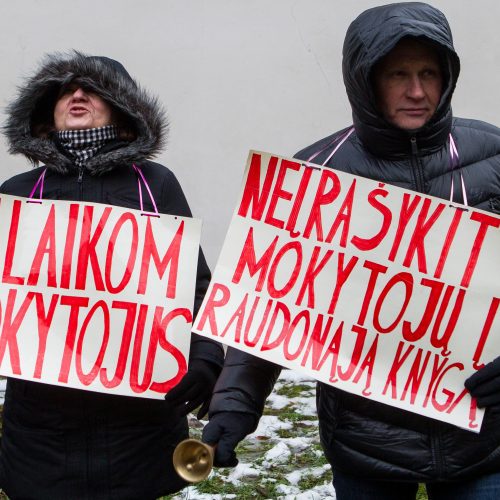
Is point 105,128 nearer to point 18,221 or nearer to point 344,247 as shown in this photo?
point 18,221

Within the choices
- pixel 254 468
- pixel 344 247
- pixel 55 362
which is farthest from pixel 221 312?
pixel 254 468

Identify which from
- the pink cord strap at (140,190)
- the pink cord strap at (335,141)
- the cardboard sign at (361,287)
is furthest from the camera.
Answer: the pink cord strap at (140,190)

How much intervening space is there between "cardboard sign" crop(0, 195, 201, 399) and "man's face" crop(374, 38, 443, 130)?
62 centimetres

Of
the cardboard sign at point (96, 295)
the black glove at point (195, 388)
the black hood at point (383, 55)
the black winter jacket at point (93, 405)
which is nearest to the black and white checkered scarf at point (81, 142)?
the black winter jacket at point (93, 405)

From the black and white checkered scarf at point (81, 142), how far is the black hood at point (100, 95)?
0.03m

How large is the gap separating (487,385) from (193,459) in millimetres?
642

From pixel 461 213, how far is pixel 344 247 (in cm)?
27

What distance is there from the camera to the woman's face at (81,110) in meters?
2.49

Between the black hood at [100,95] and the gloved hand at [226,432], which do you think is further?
the black hood at [100,95]

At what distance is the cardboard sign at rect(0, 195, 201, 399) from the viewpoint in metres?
2.34

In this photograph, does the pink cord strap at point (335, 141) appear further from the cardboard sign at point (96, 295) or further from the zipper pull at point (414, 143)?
the cardboard sign at point (96, 295)

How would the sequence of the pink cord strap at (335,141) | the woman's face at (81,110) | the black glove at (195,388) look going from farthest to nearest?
the woman's face at (81,110), the black glove at (195,388), the pink cord strap at (335,141)

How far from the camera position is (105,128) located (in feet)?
8.14

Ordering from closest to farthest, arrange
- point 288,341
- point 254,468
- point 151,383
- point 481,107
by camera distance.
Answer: point 288,341 < point 151,383 < point 254,468 < point 481,107
